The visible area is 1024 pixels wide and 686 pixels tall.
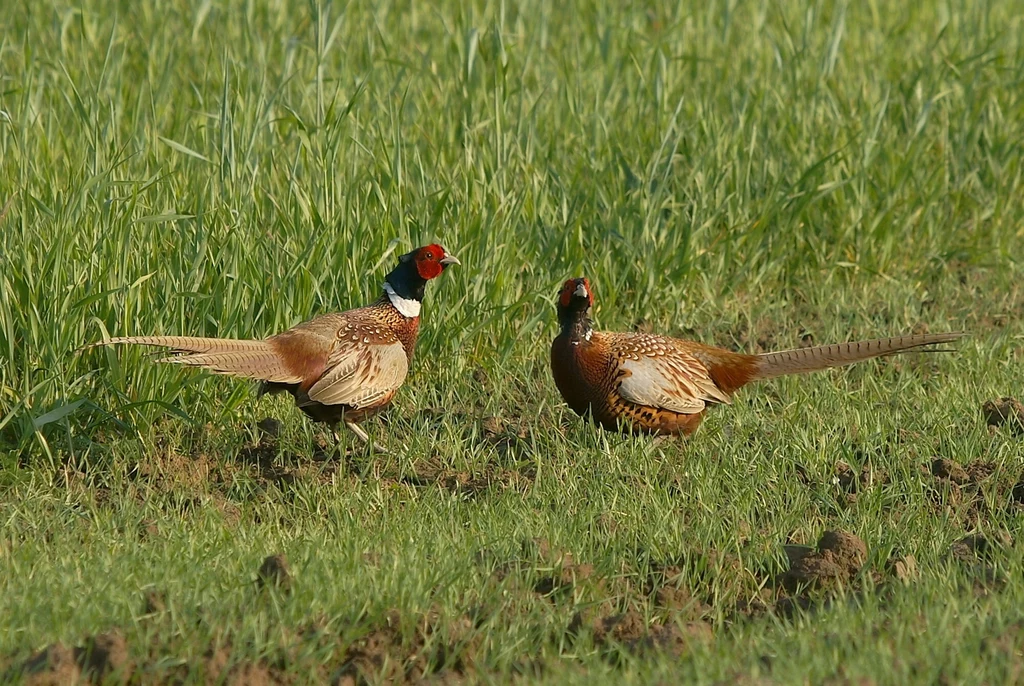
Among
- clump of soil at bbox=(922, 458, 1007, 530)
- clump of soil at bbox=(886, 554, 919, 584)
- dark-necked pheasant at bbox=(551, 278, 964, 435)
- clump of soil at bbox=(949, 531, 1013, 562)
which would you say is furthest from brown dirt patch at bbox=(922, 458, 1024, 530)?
dark-necked pheasant at bbox=(551, 278, 964, 435)

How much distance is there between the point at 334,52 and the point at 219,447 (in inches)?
127

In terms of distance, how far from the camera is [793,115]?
7.03 m

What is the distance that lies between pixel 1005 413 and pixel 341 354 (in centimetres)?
249

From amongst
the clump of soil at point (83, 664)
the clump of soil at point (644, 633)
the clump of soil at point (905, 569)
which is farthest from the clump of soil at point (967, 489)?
the clump of soil at point (83, 664)

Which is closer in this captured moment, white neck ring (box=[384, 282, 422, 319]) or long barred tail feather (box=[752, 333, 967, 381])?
long barred tail feather (box=[752, 333, 967, 381])

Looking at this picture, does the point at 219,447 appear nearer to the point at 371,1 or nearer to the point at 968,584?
the point at 968,584

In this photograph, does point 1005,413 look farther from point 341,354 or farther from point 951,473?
point 341,354

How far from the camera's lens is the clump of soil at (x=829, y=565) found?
390 cm

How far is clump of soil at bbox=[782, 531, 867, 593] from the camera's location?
12.8 ft

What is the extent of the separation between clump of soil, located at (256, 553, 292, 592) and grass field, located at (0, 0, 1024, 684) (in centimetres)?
2

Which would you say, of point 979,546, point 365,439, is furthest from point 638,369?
point 979,546

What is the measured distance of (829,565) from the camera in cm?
391

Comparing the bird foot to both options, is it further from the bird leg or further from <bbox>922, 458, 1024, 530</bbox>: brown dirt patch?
<bbox>922, 458, 1024, 530</bbox>: brown dirt patch

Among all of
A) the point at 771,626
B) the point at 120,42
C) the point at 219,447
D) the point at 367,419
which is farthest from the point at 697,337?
the point at 120,42
